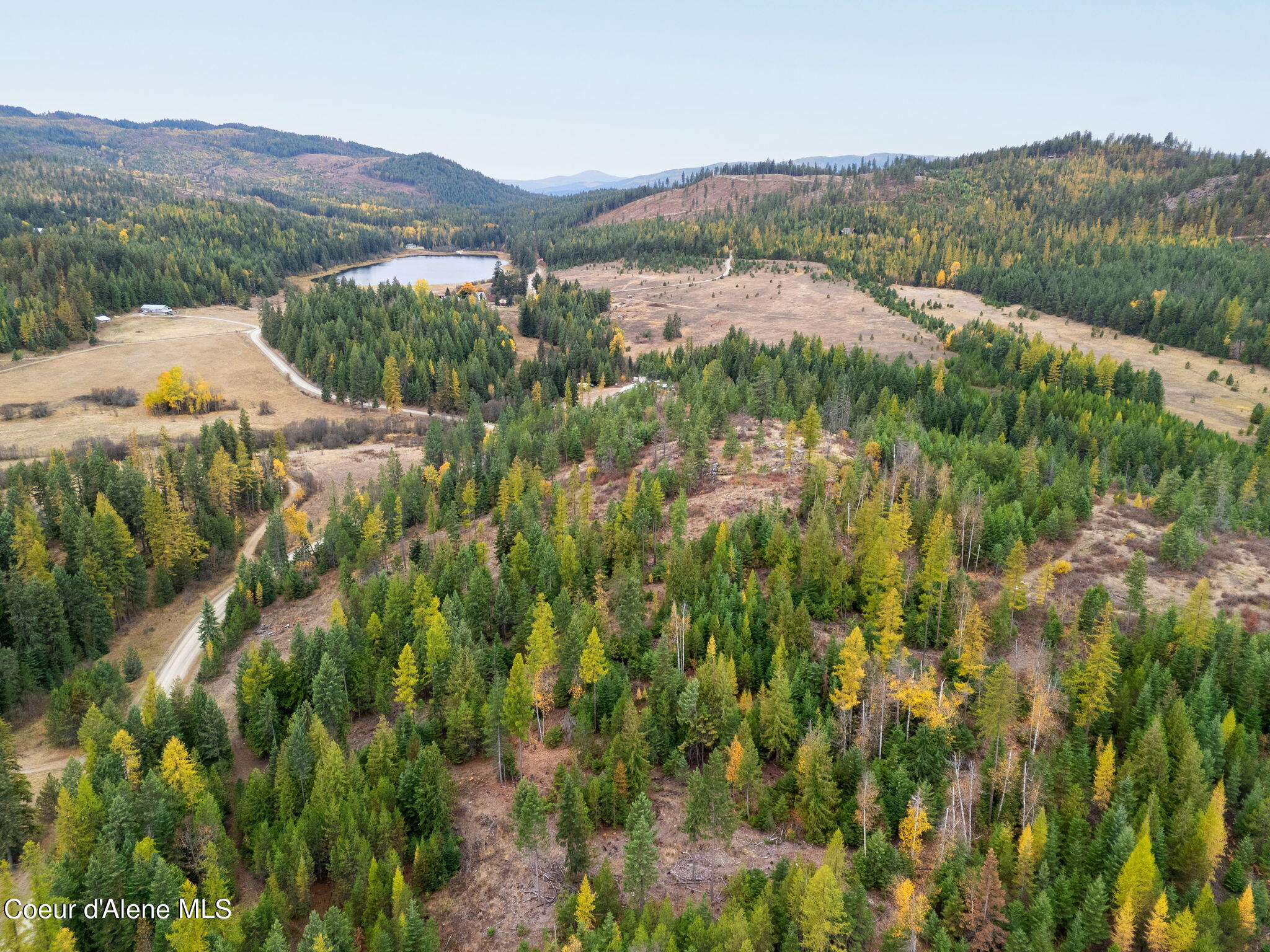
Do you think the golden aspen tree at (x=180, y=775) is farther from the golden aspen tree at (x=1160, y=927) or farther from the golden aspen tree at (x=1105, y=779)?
the golden aspen tree at (x=1105, y=779)

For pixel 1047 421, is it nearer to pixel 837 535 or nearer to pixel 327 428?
pixel 837 535

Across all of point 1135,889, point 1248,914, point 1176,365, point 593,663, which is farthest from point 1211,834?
point 1176,365

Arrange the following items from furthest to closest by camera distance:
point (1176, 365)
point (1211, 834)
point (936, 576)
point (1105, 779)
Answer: point (1176, 365) → point (936, 576) → point (1105, 779) → point (1211, 834)

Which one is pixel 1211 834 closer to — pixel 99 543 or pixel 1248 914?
pixel 1248 914

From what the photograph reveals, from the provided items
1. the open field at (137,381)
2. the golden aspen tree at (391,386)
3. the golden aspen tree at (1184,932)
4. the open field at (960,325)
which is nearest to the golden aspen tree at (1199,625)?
the golden aspen tree at (1184,932)

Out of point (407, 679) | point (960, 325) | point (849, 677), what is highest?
point (960, 325)

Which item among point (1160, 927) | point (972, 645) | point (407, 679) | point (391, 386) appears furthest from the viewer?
point (391, 386)

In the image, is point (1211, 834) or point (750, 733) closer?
point (1211, 834)
